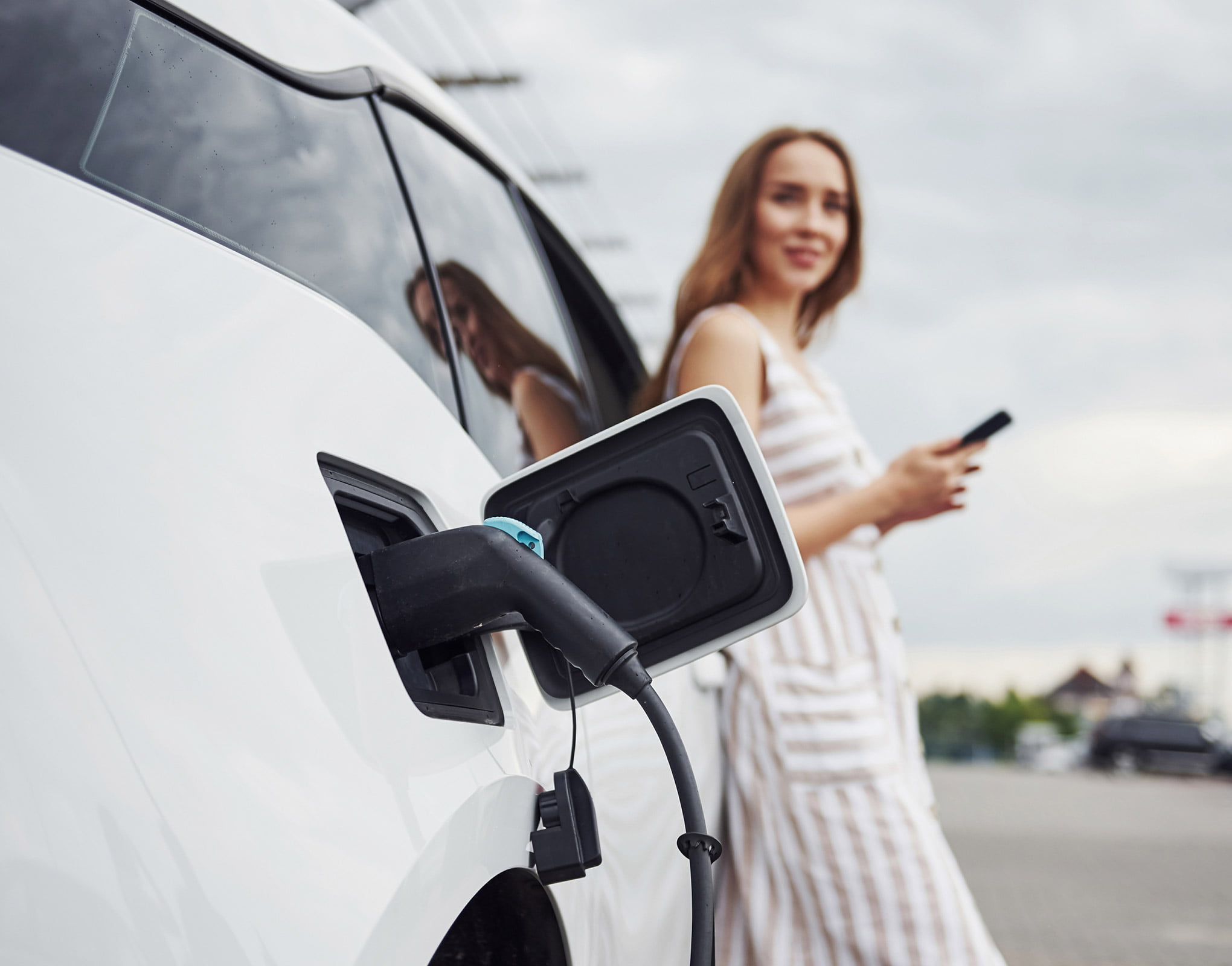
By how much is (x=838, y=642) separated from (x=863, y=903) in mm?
386

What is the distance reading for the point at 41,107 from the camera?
767mm

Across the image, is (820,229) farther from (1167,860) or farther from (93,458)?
(1167,860)

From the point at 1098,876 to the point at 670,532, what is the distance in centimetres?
941

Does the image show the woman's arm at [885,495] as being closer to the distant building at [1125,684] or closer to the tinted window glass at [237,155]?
the tinted window glass at [237,155]

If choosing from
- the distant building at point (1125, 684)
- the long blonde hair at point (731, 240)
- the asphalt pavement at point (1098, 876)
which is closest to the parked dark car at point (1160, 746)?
the asphalt pavement at point (1098, 876)

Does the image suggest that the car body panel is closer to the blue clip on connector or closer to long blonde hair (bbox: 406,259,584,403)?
the blue clip on connector

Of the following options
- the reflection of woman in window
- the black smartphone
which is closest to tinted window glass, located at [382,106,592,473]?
the reflection of woman in window

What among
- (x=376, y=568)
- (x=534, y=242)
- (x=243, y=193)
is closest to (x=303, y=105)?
(x=243, y=193)

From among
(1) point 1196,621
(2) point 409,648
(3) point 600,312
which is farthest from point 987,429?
(1) point 1196,621

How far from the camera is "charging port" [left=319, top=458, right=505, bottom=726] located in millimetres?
884

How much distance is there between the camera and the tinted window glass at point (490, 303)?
1.28 meters

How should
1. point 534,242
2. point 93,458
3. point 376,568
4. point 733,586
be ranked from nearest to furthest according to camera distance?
point 93,458 < point 376,568 < point 733,586 < point 534,242

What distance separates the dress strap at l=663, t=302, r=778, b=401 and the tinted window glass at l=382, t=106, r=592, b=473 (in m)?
0.23

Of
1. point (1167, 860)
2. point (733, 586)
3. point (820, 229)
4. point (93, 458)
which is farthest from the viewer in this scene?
point (1167, 860)
